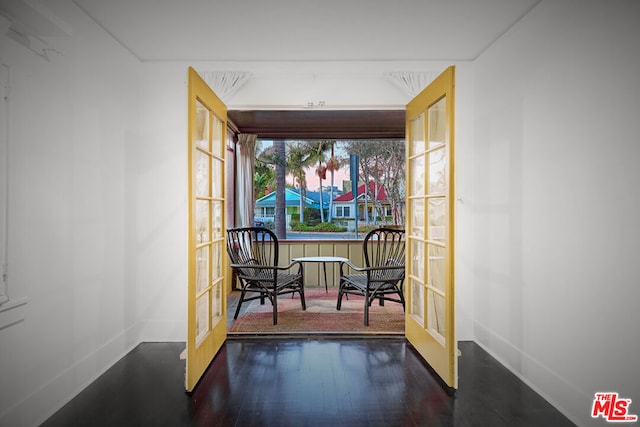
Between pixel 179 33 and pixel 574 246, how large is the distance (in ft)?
10.1

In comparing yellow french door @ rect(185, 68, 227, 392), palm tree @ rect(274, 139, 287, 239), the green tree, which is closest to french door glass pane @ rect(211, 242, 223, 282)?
yellow french door @ rect(185, 68, 227, 392)

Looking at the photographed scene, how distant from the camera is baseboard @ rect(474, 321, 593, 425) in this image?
2029 millimetres

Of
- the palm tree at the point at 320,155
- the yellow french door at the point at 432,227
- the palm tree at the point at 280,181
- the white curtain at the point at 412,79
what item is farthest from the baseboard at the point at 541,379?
the palm tree at the point at 320,155

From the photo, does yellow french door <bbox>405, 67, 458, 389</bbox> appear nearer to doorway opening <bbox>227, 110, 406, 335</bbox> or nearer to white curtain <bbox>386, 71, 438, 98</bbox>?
white curtain <bbox>386, 71, 438, 98</bbox>

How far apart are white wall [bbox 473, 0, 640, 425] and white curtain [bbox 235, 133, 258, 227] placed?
12.3 feet

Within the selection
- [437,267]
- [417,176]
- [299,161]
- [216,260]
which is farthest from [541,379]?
[299,161]

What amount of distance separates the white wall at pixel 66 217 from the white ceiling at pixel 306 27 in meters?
0.33

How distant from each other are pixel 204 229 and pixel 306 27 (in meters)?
1.69

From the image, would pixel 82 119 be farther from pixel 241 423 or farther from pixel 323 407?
pixel 323 407

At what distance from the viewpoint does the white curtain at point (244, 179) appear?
18.7ft

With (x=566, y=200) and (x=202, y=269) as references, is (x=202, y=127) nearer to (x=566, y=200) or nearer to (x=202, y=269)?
(x=202, y=269)

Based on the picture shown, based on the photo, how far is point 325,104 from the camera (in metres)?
3.54

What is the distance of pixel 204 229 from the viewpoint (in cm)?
277

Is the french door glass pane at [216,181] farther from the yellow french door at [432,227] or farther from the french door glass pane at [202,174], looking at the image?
the yellow french door at [432,227]
